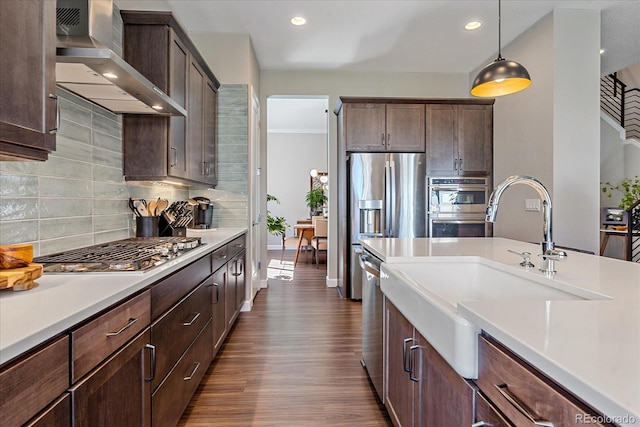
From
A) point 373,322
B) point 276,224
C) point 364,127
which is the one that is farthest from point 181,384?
point 276,224

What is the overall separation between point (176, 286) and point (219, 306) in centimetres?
96

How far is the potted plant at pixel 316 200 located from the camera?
8.29m

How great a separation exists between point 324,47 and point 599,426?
4.21m

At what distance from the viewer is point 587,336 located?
25.5 inches

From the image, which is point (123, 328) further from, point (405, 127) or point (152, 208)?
point (405, 127)

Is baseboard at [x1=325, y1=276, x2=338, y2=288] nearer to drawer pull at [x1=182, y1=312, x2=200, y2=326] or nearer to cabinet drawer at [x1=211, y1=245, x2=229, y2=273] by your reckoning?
cabinet drawer at [x1=211, y1=245, x2=229, y2=273]

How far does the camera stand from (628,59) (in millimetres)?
4160

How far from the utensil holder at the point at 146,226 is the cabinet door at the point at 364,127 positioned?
8.15ft

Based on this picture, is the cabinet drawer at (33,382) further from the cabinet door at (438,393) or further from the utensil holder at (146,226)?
the utensil holder at (146,226)

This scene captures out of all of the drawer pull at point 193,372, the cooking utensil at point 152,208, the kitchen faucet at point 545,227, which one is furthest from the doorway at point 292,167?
the kitchen faucet at point 545,227

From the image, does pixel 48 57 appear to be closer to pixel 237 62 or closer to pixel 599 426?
pixel 599 426

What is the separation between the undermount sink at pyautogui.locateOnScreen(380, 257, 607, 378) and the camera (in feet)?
2.82

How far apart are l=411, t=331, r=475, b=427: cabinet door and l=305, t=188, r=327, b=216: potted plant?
23.2 feet

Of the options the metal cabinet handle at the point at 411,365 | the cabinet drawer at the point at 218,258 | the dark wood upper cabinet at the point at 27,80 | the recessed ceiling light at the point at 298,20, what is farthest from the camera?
the recessed ceiling light at the point at 298,20
